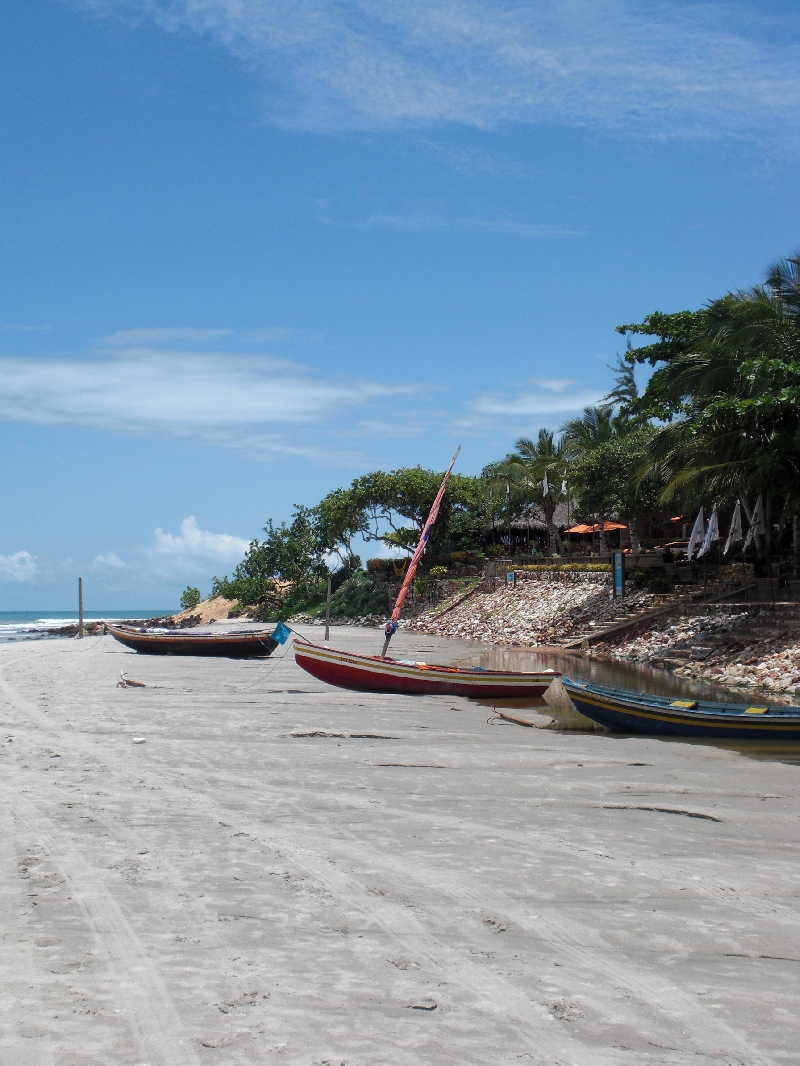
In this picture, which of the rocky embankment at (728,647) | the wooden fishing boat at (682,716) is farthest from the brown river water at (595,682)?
the rocky embankment at (728,647)

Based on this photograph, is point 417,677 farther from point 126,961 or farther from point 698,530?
point 698,530

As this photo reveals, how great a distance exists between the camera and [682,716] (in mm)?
12977

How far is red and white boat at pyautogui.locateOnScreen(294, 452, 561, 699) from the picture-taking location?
59.5 feet

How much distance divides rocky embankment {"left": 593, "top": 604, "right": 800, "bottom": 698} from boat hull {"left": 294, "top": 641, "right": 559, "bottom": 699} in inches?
244

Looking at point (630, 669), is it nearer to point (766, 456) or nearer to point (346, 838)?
point (766, 456)

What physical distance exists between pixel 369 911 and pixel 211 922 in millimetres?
991

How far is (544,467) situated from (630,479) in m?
12.1

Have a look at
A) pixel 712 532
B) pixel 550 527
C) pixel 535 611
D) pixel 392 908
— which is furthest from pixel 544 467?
pixel 392 908

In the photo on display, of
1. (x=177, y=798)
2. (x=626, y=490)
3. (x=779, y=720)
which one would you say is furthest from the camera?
(x=626, y=490)

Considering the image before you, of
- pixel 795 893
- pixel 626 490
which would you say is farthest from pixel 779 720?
pixel 626 490

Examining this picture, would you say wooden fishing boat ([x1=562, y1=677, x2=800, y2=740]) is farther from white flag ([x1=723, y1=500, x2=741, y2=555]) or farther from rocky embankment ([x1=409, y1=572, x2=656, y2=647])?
rocky embankment ([x1=409, y1=572, x2=656, y2=647])

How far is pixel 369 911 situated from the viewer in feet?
18.1

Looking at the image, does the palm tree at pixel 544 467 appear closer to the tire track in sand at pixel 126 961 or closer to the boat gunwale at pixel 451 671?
the boat gunwale at pixel 451 671

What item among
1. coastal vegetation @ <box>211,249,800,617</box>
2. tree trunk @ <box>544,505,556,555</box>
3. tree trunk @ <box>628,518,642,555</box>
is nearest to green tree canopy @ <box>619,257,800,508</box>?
coastal vegetation @ <box>211,249,800,617</box>
